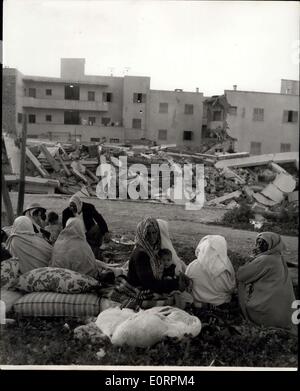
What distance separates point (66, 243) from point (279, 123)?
2559mm

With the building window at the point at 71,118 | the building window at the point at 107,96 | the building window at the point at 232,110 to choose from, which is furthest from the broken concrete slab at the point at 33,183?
the building window at the point at 232,110

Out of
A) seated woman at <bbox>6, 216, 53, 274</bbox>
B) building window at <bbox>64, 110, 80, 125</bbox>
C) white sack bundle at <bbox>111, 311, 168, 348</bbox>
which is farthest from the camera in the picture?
building window at <bbox>64, 110, 80, 125</bbox>

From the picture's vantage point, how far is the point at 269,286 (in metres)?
4.39

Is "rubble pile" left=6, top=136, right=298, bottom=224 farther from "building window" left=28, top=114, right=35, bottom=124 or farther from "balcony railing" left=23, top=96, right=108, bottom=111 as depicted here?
"balcony railing" left=23, top=96, right=108, bottom=111

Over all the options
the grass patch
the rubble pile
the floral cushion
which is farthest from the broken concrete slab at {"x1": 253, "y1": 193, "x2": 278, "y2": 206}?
the floral cushion

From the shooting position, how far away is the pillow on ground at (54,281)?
14.5ft

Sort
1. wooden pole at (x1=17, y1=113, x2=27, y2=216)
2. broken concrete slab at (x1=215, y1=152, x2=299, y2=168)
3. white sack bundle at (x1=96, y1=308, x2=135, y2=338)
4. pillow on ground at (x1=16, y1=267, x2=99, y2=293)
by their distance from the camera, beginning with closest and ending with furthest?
1. white sack bundle at (x1=96, y1=308, x2=135, y2=338)
2. pillow on ground at (x1=16, y1=267, x2=99, y2=293)
3. broken concrete slab at (x1=215, y1=152, x2=299, y2=168)
4. wooden pole at (x1=17, y1=113, x2=27, y2=216)

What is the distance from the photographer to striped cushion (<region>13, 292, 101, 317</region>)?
427 centimetres

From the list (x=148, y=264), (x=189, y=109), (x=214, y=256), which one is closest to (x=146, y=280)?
(x=148, y=264)

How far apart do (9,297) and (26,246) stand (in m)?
0.53

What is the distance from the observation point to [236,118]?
5.16 metres
